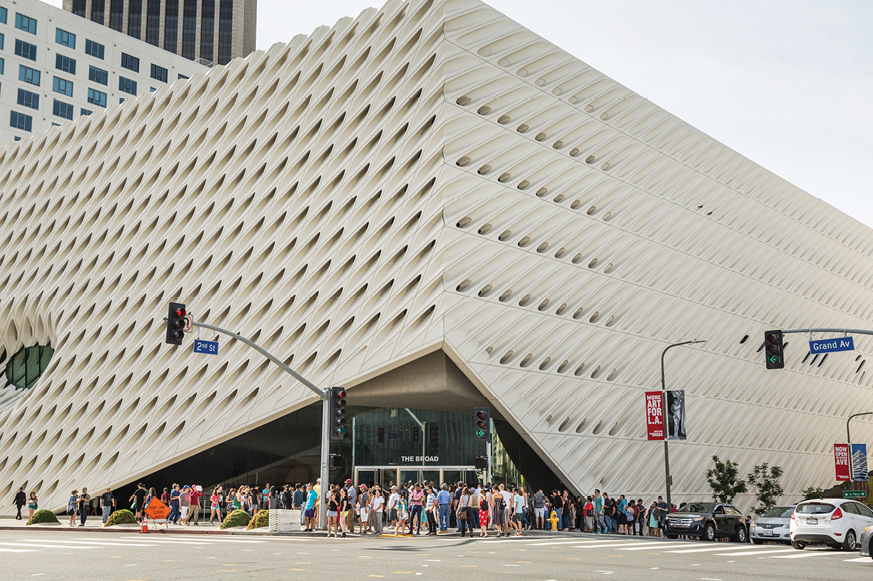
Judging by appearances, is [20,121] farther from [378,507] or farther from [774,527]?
[774,527]

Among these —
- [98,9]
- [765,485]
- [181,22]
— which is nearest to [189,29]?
[181,22]

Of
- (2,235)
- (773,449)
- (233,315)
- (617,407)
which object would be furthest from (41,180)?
(773,449)

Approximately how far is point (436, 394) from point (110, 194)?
23725 millimetres

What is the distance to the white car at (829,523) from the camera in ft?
66.4

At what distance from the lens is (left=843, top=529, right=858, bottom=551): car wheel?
2039 cm

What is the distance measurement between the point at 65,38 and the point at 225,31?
48949 mm

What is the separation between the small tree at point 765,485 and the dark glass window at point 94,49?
6521 cm

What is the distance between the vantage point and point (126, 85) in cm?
7556

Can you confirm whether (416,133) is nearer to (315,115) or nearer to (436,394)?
(315,115)

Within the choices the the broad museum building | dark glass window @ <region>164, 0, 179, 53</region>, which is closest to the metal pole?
the the broad museum building

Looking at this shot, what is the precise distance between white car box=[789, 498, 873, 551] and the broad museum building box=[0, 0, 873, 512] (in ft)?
44.5

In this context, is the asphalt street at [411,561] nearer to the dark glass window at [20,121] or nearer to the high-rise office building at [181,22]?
the dark glass window at [20,121]

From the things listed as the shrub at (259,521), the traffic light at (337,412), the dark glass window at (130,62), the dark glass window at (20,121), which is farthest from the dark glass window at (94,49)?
the traffic light at (337,412)

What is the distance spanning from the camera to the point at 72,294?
147 feet
